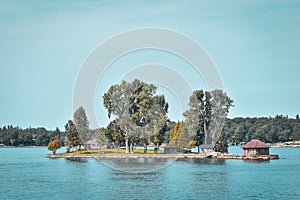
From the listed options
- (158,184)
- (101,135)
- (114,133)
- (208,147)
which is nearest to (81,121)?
(101,135)

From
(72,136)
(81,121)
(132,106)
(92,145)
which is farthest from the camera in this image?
(92,145)

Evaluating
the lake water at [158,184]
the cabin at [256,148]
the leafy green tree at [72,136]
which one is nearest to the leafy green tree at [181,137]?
the cabin at [256,148]

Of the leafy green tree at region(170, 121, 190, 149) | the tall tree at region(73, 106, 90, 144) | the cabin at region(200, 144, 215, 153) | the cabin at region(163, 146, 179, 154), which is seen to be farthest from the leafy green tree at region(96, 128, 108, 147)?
the cabin at region(200, 144, 215, 153)

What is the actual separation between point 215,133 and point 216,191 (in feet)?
188

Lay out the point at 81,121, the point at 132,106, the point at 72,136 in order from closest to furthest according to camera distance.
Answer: the point at 132,106, the point at 72,136, the point at 81,121

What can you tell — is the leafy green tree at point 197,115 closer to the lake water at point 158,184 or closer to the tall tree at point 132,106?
the tall tree at point 132,106

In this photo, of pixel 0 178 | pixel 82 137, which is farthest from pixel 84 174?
pixel 82 137

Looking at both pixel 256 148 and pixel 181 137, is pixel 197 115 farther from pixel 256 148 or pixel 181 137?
pixel 256 148

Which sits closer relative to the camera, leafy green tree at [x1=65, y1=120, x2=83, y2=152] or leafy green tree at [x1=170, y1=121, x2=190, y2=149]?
leafy green tree at [x1=170, y1=121, x2=190, y2=149]

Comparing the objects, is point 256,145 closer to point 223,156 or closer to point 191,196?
point 223,156

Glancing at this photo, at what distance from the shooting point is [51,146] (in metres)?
122

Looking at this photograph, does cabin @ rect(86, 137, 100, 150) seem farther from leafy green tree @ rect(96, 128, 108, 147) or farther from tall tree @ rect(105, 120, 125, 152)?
tall tree @ rect(105, 120, 125, 152)

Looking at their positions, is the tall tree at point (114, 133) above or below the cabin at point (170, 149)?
above

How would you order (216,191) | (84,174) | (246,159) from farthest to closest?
(246,159)
(84,174)
(216,191)
